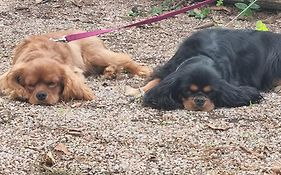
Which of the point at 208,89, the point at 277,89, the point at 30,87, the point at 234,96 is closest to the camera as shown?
the point at 208,89

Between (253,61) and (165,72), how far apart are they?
2.59 ft

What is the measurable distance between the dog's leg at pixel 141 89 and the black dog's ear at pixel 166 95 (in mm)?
201

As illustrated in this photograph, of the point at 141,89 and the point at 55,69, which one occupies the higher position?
the point at 55,69

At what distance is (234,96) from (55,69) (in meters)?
1.52

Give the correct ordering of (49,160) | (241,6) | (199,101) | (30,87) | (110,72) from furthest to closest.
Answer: (241,6) → (110,72) → (30,87) → (199,101) → (49,160)

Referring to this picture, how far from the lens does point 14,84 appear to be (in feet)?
19.6

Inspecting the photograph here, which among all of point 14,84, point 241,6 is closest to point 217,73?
point 14,84

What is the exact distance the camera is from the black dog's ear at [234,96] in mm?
5684

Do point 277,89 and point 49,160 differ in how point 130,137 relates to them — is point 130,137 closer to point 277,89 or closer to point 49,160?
point 49,160

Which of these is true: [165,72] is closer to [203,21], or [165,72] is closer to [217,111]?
[217,111]

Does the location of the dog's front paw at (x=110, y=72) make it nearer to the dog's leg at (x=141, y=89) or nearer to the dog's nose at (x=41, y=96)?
the dog's leg at (x=141, y=89)

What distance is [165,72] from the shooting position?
6.21m

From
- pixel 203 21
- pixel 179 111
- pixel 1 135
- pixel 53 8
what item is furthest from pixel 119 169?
pixel 53 8

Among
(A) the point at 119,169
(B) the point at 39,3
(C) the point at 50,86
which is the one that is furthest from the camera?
(B) the point at 39,3
